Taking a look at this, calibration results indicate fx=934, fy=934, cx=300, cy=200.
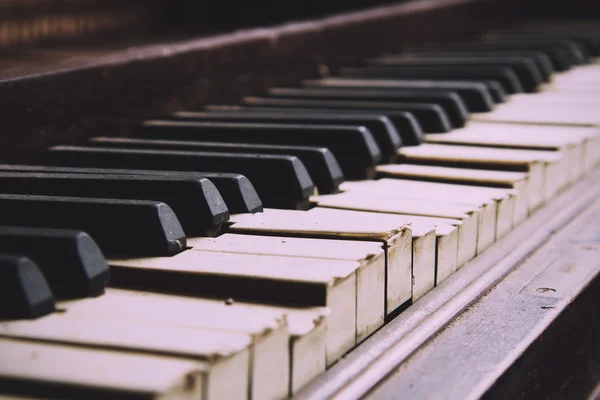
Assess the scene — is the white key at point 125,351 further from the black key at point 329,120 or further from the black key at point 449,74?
the black key at point 449,74

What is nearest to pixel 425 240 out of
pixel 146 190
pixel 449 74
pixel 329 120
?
pixel 146 190

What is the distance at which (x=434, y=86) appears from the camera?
2193mm

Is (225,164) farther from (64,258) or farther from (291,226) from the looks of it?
(64,258)

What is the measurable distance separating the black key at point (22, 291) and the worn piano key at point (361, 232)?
336mm

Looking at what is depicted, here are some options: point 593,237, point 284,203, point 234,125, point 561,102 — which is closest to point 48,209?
point 284,203

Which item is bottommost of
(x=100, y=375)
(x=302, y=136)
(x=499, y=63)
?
(x=100, y=375)

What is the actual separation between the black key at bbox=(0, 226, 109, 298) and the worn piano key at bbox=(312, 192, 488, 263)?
1.48ft

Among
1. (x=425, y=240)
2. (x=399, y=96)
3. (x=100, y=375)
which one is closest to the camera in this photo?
(x=100, y=375)

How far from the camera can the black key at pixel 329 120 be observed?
5.52 ft

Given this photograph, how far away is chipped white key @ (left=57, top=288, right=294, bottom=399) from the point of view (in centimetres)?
81

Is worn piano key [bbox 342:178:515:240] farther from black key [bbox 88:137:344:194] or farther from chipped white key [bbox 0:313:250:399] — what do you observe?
chipped white key [bbox 0:313:250:399]

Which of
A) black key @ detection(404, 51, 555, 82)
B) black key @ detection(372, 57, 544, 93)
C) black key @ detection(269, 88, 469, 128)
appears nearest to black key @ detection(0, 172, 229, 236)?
black key @ detection(269, 88, 469, 128)

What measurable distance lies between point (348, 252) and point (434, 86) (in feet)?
4.03

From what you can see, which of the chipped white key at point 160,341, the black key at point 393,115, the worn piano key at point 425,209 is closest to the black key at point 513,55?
the black key at point 393,115
